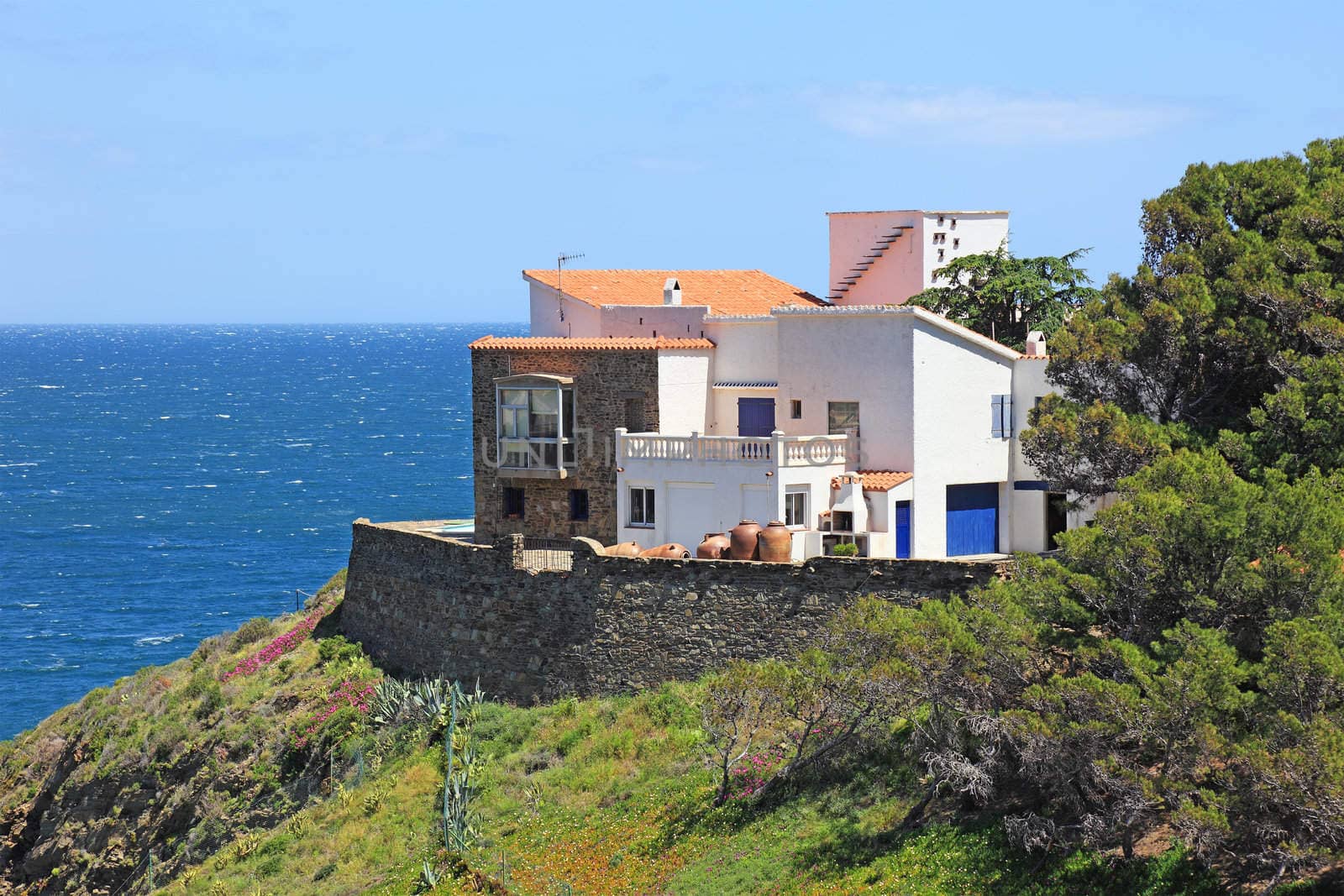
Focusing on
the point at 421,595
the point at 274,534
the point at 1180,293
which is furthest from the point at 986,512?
the point at 274,534

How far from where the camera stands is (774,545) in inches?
1678

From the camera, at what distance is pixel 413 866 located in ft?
127

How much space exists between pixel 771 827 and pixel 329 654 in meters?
20.1

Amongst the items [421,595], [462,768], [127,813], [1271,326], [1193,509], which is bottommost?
[127,813]

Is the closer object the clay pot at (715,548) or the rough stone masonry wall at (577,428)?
the clay pot at (715,548)

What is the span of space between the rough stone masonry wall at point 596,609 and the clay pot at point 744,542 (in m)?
1.93

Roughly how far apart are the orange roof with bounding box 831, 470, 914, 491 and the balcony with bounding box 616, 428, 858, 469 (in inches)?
22.9

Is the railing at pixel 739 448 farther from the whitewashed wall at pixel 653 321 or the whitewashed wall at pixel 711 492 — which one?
the whitewashed wall at pixel 653 321

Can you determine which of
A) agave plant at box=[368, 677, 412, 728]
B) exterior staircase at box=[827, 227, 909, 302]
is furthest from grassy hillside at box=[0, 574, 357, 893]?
exterior staircase at box=[827, 227, 909, 302]

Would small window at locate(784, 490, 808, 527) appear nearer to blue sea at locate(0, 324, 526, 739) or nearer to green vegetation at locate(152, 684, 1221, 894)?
green vegetation at locate(152, 684, 1221, 894)

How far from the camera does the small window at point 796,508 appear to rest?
44.8m

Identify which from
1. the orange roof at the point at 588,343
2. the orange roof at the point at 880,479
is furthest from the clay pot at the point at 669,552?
the orange roof at the point at 588,343

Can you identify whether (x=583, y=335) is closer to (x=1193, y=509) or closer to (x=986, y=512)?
(x=986, y=512)

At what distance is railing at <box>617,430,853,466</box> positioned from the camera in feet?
147
